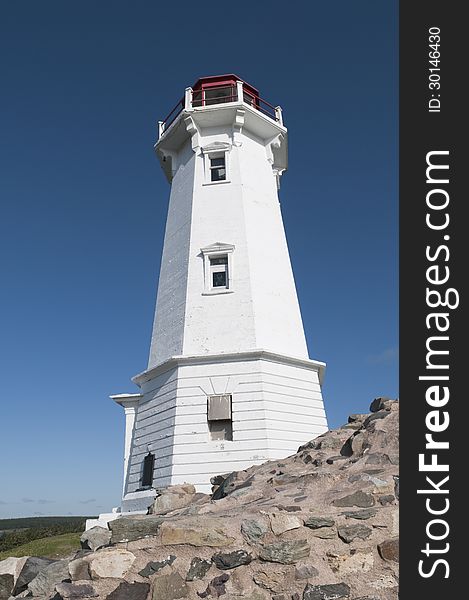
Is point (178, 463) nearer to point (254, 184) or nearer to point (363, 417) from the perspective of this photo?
Answer: point (363, 417)

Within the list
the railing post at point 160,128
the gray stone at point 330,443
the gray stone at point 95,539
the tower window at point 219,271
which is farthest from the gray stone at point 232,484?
the railing post at point 160,128

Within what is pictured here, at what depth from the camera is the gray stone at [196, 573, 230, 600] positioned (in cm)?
456

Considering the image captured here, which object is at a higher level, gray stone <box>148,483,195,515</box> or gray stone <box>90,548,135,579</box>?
gray stone <box>148,483,195,515</box>

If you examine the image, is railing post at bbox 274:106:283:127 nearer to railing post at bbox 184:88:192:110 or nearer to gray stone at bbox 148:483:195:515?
railing post at bbox 184:88:192:110

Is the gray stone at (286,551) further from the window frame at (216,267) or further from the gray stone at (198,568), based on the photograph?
the window frame at (216,267)

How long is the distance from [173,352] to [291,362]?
133 inches

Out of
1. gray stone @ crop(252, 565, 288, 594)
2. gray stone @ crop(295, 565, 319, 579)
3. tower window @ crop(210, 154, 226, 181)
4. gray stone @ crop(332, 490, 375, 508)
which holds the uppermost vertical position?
tower window @ crop(210, 154, 226, 181)

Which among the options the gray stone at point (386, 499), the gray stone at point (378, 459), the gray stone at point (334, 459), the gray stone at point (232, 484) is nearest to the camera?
the gray stone at point (386, 499)

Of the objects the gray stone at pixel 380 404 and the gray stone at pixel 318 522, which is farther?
the gray stone at pixel 380 404

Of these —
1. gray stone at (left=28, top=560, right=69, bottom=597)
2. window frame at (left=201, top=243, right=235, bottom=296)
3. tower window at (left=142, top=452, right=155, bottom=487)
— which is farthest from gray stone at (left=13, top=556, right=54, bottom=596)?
window frame at (left=201, top=243, right=235, bottom=296)

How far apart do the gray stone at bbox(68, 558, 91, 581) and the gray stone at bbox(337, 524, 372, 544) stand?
7.49ft

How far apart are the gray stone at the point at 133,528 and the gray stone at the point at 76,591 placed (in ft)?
1.53

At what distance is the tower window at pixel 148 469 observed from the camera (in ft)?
47.4

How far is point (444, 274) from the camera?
4.24 metres
